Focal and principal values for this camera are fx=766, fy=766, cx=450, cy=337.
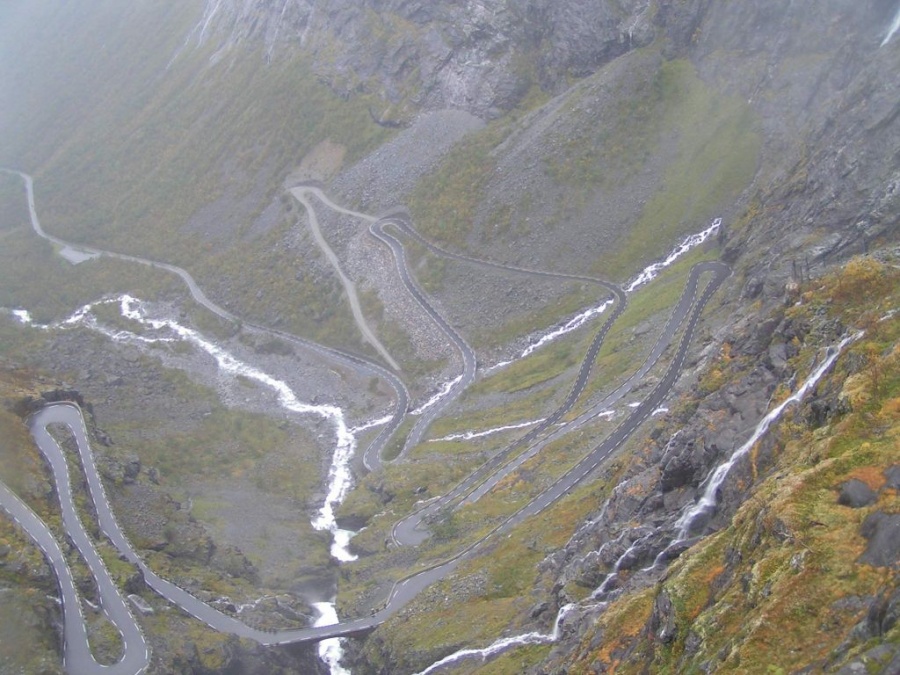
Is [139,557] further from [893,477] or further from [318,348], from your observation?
[893,477]

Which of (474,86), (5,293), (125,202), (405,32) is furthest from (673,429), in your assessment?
(125,202)

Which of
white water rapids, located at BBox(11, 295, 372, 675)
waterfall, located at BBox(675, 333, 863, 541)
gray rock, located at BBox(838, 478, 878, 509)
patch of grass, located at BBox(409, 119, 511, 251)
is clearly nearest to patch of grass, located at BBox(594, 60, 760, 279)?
patch of grass, located at BBox(409, 119, 511, 251)

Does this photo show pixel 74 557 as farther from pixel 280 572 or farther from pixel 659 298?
pixel 659 298

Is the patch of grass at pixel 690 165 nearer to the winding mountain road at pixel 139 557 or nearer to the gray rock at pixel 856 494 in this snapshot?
the winding mountain road at pixel 139 557

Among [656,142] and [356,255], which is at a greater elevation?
→ [356,255]

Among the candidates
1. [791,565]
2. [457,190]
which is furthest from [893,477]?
[457,190]

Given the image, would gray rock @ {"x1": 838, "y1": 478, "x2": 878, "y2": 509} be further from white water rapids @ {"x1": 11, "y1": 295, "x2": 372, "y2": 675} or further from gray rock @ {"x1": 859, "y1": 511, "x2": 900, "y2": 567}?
white water rapids @ {"x1": 11, "y1": 295, "x2": 372, "y2": 675}
